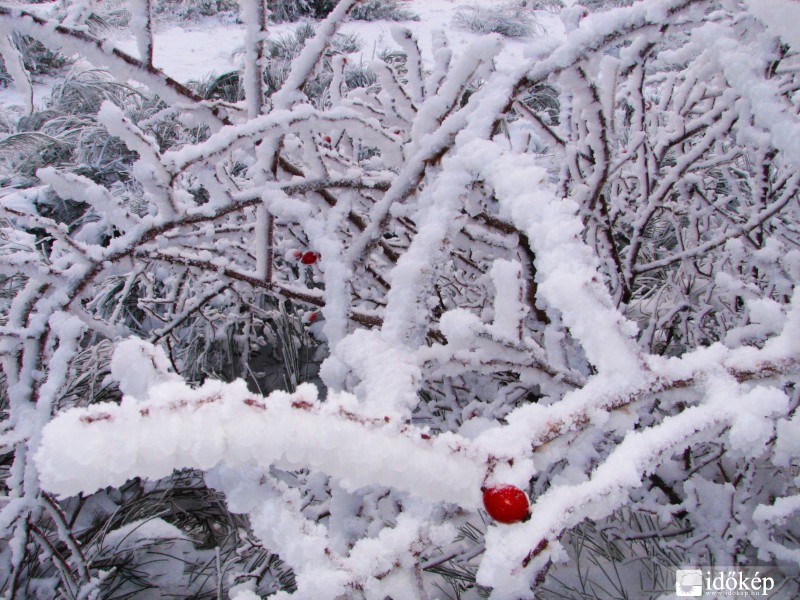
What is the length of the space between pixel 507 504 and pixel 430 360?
0.35m

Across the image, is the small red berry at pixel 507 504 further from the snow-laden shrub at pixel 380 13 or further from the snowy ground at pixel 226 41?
the snow-laden shrub at pixel 380 13

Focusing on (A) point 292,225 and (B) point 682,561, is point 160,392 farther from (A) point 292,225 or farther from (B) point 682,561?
→ (B) point 682,561

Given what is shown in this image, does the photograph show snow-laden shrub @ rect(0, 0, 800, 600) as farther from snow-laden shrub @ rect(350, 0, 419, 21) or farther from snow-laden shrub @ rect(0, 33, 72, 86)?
snow-laden shrub @ rect(350, 0, 419, 21)

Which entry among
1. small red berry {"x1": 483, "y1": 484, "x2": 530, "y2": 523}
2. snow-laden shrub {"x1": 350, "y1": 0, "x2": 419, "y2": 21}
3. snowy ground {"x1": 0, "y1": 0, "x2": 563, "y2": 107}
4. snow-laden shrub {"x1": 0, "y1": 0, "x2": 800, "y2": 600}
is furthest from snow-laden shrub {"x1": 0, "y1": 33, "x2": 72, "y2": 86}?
small red berry {"x1": 483, "y1": 484, "x2": 530, "y2": 523}

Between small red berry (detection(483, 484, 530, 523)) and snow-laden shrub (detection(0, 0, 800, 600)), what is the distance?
0.4 inches

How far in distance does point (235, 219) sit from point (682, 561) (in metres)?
1.45

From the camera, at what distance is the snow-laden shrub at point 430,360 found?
0.36 metres

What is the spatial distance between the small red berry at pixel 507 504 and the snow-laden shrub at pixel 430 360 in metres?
0.01

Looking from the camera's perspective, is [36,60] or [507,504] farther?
[36,60]

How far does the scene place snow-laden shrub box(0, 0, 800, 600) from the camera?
1.20ft

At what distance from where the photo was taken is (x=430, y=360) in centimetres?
69

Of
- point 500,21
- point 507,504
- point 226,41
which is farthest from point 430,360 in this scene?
point 500,21

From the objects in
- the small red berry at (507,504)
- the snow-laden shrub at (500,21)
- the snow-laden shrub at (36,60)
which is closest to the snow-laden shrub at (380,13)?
the snow-laden shrub at (500,21)

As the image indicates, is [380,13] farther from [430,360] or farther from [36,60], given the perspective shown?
[430,360]
